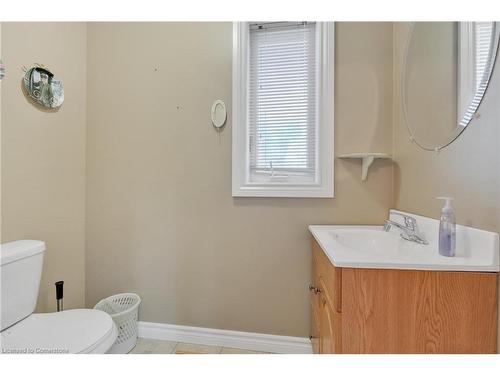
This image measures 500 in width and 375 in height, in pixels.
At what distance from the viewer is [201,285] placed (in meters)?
1.57

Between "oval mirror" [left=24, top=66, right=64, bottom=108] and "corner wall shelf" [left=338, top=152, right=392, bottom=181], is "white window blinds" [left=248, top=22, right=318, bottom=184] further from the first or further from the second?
"oval mirror" [left=24, top=66, right=64, bottom=108]

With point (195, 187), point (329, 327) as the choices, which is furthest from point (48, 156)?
point (329, 327)

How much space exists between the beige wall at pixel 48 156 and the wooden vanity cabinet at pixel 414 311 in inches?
67.2

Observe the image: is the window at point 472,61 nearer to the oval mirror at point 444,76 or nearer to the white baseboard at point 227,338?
the oval mirror at point 444,76

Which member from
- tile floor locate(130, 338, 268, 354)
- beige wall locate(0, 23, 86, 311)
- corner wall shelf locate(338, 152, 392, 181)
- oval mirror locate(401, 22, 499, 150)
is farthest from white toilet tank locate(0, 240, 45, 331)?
oval mirror locate(401, 22, 499, 150)

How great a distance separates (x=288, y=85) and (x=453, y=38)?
2.69 feet

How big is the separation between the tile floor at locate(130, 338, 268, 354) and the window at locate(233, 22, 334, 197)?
1024mm

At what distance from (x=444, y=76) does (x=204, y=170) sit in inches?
52.1

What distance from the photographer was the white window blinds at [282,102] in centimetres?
150

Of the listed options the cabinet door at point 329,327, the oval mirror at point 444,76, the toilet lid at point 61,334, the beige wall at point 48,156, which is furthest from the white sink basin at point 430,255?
the beige wall at point 48,156

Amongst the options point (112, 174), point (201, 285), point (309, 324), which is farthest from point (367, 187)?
point (112, 174)

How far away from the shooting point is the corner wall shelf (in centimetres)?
132

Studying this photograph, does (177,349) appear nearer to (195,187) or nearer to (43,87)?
(195,187)
